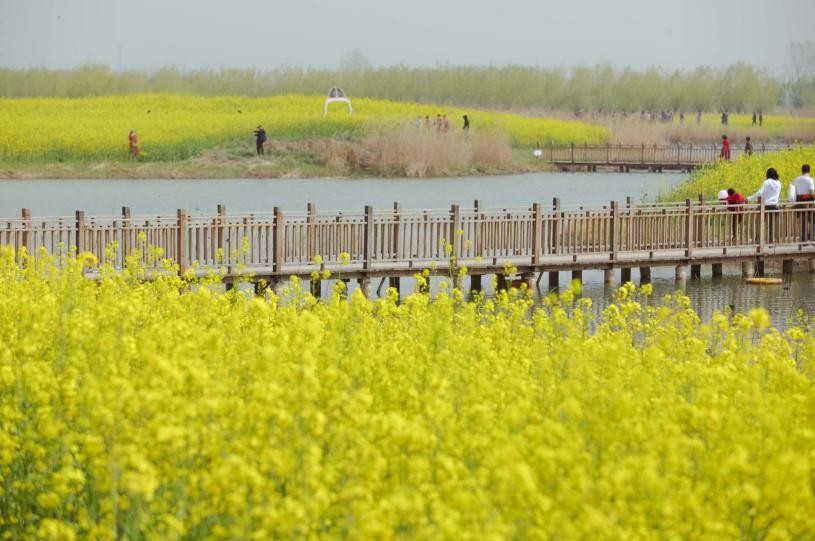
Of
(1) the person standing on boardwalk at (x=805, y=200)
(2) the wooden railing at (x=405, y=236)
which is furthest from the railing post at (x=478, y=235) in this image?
(1) the person standing on boardwalk at (x=805, y=200)

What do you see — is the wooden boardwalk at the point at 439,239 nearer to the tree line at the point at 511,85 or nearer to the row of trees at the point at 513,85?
the tree line at the point at 511,85

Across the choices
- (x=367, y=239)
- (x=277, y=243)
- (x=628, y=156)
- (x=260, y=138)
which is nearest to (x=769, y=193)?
(x=367, y=239)

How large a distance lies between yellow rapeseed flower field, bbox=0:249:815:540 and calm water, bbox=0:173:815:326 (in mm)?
31836

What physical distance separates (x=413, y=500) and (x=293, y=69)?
5274 inches

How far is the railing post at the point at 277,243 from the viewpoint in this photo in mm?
26766

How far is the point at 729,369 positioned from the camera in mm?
12211

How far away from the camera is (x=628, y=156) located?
270 ft

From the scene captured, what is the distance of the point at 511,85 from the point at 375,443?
436ft

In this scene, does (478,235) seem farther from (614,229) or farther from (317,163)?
(317,163)

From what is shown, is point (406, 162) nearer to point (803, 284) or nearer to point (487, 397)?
point (803, 284)

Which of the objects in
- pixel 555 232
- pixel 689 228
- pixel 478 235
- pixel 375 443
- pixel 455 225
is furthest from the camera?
pixel 689 228

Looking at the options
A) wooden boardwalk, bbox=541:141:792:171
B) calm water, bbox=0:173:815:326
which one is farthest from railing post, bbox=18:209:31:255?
wooden boardwalk, bbox=541:141:792:171

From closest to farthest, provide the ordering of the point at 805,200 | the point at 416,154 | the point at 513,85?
1. the point at 805,200
2. the point at 416,154
3. the point at 513,85

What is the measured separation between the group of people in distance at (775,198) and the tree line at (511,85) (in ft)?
304
